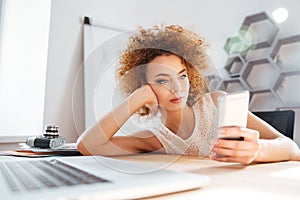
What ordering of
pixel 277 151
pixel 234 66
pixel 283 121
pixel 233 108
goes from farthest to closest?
1. pixel 234 66
2. pixel 283 121
3. pixel 277 151
4. pixel 233 108

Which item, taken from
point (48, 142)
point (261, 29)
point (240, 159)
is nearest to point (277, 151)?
point (240, 159)

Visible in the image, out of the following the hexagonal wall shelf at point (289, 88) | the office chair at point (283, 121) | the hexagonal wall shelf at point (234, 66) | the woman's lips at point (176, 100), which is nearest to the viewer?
the woman's lips at point (176, 100)

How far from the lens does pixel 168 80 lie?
2.35ft

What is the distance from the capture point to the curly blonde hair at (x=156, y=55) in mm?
808

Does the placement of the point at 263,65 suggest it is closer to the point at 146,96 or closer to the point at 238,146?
the point at 146,96

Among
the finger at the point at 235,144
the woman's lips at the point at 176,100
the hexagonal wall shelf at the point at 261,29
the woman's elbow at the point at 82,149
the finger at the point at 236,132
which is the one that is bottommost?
the woman's elbow at the point at 82,149

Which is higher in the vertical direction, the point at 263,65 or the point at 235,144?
the point at 263,65

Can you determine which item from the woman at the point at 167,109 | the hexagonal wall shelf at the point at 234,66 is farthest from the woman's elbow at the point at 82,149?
the hexagonal wall shelf at the point at 234,66

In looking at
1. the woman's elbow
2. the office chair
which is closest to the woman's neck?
the woman's elbow

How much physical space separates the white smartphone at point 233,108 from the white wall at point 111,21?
0.91 meters

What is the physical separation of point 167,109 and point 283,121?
2.45 feet

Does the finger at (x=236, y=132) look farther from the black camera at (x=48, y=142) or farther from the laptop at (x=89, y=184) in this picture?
the black camera at (x=48, y=142)

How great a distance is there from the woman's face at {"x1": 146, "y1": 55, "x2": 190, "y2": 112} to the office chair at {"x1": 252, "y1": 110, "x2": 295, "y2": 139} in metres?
0.70

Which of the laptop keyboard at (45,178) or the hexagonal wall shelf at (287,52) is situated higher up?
the hexagonal wall shelf at (287,52)
